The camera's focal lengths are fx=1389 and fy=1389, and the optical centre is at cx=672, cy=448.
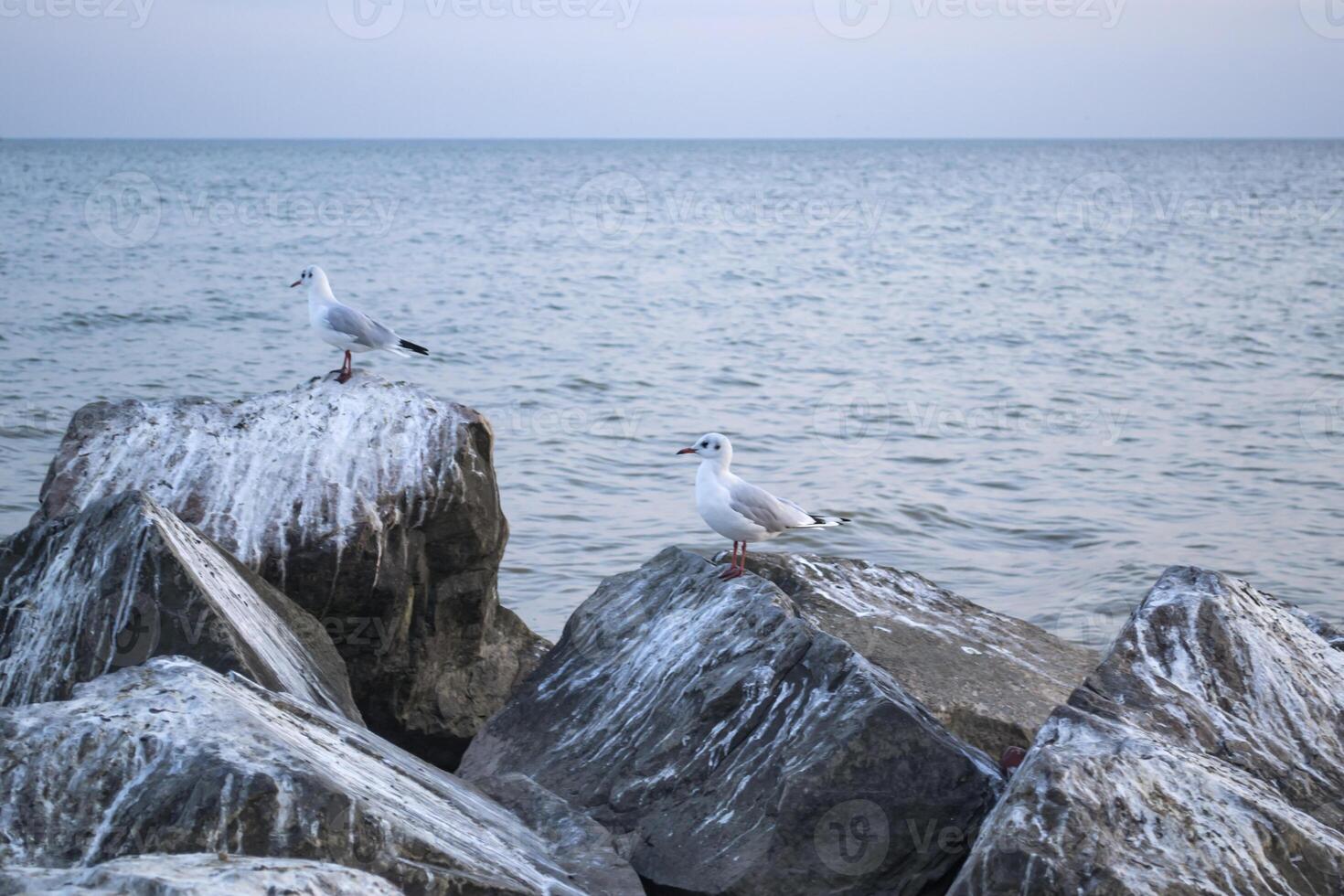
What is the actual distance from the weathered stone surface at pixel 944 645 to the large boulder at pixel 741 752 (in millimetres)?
682

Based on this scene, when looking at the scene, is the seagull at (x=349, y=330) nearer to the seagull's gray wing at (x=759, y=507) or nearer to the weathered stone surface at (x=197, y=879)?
the seagull's gray wing at (x=759, y=507)

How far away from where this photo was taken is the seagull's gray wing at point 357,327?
8.23 metres

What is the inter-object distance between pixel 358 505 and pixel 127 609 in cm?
157

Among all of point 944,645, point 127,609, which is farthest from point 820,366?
point 127,609

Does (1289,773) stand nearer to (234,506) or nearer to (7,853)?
(7,853)

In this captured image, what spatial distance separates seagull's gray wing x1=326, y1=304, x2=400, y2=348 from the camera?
27.0ft

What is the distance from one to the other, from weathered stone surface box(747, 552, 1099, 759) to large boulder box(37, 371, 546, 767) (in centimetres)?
148

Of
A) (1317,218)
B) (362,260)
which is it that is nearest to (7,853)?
(362,260)

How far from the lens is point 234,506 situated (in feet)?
20.2

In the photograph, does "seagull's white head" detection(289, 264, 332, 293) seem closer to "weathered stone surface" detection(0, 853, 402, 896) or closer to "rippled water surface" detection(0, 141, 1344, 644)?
"rippled water surface" detection(0, 141, 1344, 644)

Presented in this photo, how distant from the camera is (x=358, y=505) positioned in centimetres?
625

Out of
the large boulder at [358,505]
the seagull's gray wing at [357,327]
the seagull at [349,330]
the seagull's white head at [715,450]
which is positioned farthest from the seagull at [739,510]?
the seagull's gray wing at [357,327]

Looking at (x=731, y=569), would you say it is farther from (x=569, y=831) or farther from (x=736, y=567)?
(x=569, y=831)

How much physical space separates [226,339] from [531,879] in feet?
51.4
